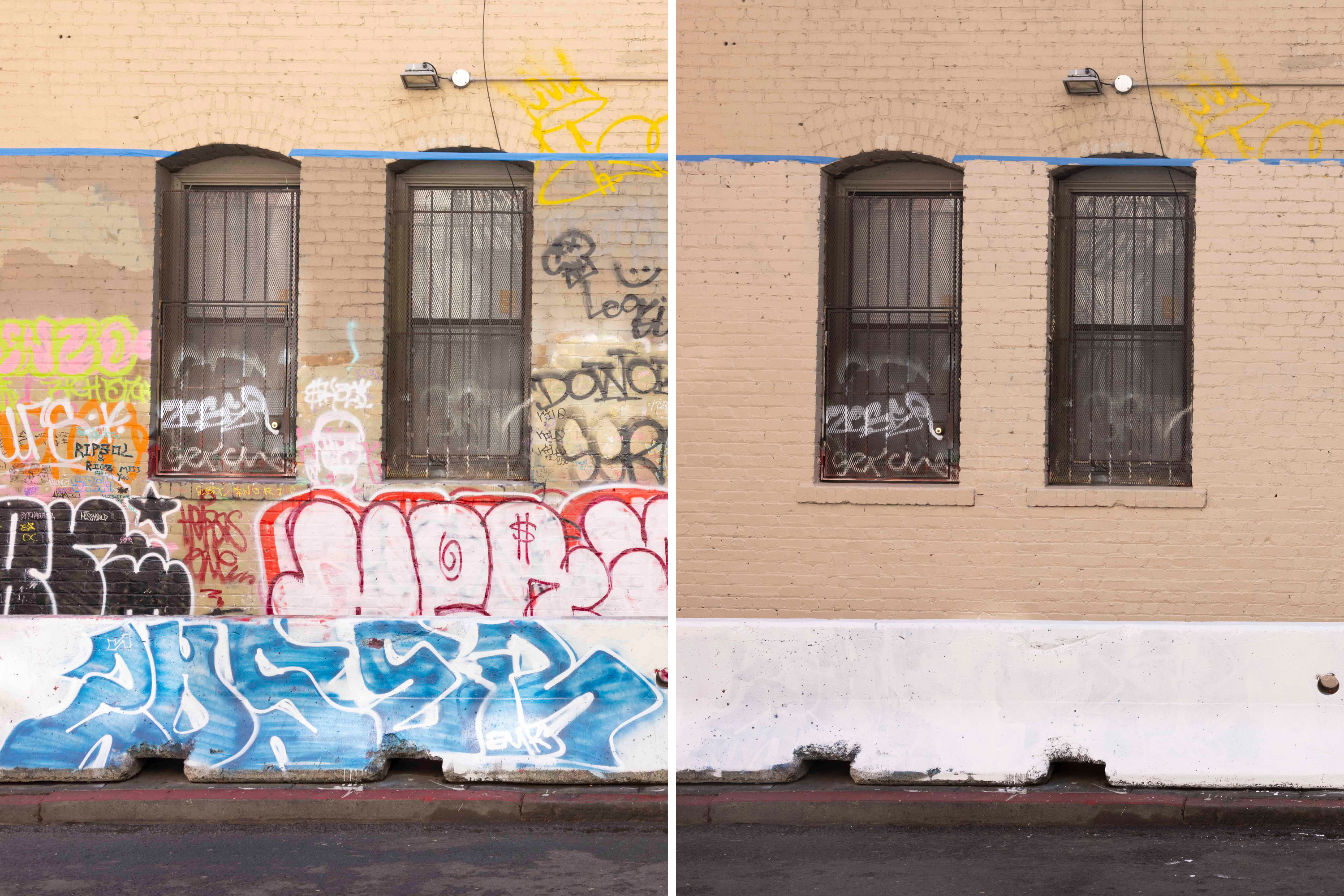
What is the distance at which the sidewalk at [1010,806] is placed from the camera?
6.67 m

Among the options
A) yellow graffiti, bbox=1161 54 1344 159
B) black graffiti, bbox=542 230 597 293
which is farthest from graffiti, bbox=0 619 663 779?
yellow graffiti, bbox=1161 54 1344 159

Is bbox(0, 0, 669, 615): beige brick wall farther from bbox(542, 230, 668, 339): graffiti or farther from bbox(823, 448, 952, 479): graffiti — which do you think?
bbox(823, 448, 952, 479): graffiti

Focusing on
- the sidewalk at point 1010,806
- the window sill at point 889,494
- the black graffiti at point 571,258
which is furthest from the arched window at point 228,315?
the sidewalk at point 1010,806

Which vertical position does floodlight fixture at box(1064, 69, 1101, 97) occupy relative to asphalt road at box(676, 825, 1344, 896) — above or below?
above

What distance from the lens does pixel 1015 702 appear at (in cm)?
711

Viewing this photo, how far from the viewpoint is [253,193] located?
7.97 m

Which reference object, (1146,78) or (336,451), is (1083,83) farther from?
(336,451)

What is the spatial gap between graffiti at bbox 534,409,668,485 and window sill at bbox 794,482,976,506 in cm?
94

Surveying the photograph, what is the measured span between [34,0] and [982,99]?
564 cm

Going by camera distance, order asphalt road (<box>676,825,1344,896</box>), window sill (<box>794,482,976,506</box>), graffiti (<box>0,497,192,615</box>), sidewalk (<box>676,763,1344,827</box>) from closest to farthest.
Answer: asphalt road (<box>676,825,1344,896</box>) < sidewalk (<box>676,763,1344,827</box>) < window sill (<box>794,482,976,506</box>) < graffiti (<box>0,497,192,615</box>)

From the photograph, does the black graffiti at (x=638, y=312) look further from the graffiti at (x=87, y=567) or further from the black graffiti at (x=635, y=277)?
the graffiti at (x=87, y=567)

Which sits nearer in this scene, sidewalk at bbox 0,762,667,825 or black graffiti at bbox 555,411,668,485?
sidewalk at bbox 0,762,667,825

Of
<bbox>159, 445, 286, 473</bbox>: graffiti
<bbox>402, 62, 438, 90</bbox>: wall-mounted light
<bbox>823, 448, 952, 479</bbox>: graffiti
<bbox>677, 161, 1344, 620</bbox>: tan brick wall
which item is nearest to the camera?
<bbox>677, 161, 1344, 620</bbox>: tan brick wall

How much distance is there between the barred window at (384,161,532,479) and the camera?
7887mm
